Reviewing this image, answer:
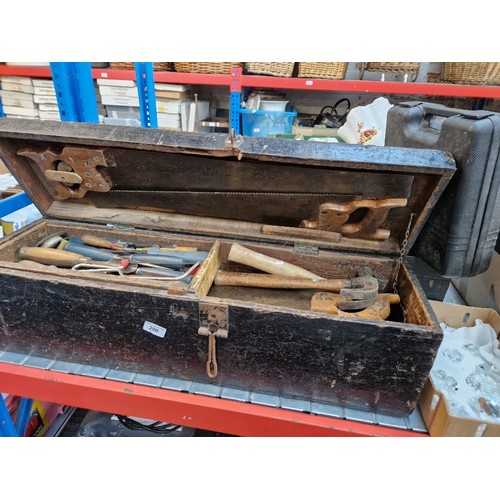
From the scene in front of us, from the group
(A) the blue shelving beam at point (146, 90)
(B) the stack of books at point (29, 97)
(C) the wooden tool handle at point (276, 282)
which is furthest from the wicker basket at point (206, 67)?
(C) the wooden tool handle at point (276, 282)

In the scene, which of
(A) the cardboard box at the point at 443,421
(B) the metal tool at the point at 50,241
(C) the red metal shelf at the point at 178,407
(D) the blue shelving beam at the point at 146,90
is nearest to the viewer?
(A) the cardboard box at the point at 443,421

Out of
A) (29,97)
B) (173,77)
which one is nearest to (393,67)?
(173,77)

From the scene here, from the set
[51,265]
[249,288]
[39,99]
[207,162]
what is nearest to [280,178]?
[207,162]

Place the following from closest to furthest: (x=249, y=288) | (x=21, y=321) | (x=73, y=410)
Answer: (x=21, y=321) → (x=249, y=288) → (x=73, y=410)

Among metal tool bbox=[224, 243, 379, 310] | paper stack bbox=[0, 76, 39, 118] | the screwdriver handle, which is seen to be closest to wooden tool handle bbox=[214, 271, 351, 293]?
metal tool bbox=[224, 243, 379, 310]

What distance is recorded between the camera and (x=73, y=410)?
176 cm

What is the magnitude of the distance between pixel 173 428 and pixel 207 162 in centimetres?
126

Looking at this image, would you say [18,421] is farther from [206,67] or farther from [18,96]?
[18,96]

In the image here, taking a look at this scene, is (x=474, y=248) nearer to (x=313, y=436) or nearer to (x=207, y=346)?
(x=313, y=436)

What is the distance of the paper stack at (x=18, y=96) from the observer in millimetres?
2674

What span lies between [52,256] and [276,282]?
0.72 metres

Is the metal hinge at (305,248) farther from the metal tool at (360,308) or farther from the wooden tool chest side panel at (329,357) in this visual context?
the wooden tool chest side panel at (329,357)

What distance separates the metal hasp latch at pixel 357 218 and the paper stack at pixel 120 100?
207cm

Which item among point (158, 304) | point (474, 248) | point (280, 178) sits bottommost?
point (158, 304)
